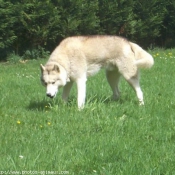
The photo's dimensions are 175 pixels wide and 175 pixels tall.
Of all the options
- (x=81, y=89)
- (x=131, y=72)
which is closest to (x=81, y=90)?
(x=81, y=89)

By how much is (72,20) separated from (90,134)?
11.2 m

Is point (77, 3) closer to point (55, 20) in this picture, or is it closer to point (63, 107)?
point (55, 20)

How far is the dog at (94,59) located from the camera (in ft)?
26.2

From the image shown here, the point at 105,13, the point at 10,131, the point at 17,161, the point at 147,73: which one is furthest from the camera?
the point at 105,13

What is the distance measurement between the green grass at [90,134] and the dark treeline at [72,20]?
7.07m

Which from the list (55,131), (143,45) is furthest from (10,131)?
(143,45)

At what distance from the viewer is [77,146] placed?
530 cm

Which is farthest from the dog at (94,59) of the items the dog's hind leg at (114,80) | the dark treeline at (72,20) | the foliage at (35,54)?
the foliage at (35,54)

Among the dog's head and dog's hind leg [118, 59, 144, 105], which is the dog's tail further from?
the dog's head

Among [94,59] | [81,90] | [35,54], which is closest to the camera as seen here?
[81,90]

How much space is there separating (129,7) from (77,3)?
2.42m

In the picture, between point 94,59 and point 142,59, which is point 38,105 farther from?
point 142,59

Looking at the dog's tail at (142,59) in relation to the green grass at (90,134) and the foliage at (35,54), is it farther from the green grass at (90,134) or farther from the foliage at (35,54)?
the foliage at (35,54)

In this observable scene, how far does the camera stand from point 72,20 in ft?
54.8
